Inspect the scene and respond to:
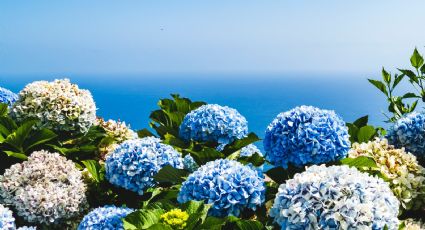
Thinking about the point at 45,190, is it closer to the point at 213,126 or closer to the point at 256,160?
the point at 213,126

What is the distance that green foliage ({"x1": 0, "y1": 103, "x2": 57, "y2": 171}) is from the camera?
17.6ft

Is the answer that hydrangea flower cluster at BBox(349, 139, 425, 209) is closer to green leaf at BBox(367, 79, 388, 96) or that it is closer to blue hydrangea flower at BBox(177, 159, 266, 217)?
green leaf at BBox(367, 79, 388, 96)

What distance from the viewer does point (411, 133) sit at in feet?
16.5

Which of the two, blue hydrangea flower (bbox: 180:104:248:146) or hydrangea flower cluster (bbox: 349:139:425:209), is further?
blue hydrangea flower (bbox: 180:104:248:146)

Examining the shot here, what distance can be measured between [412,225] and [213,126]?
1.79 metres

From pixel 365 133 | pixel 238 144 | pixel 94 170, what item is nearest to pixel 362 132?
pixel 365 133

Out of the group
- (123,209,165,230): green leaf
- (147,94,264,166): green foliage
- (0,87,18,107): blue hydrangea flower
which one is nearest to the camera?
(123,209,165,230): green leaf

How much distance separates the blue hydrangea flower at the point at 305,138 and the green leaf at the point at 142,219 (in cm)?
113

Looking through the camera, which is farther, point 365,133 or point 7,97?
point 7,97

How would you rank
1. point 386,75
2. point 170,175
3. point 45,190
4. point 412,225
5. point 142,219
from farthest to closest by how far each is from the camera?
point 386,75
point 45,190
point 170,175
point 412,225
point 142,219

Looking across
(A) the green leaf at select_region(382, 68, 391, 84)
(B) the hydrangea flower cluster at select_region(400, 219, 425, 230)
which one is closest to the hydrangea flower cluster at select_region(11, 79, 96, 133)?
(A) the green leaf at select_region(382, 68, 391, 84)

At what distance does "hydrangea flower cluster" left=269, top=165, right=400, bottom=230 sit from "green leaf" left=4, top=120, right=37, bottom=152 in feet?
9.16

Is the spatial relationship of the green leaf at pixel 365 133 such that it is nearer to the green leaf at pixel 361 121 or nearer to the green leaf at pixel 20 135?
the green leaf at pixel 361 121

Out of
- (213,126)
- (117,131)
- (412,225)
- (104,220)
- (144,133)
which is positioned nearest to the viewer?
(104,220)
